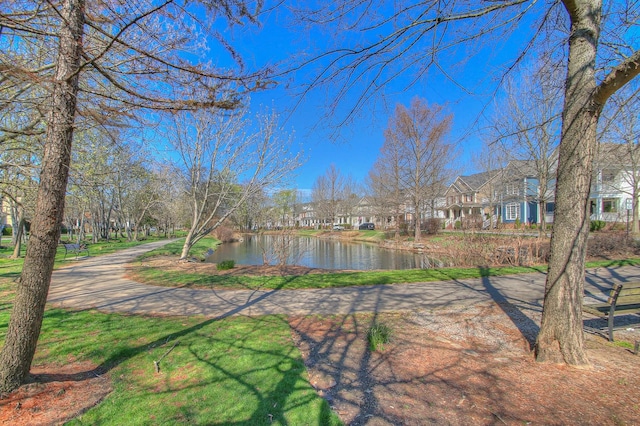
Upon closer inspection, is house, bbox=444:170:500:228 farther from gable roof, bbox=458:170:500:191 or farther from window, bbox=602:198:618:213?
window, bbox=602:198:618:213

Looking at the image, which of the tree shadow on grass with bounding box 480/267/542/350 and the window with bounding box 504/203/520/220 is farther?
the window with bounding box 504/203/520/220

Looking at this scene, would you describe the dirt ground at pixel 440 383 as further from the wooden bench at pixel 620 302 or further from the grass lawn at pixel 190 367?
the wooden bench at pixel 620 302

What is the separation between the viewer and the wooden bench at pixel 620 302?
430 cm

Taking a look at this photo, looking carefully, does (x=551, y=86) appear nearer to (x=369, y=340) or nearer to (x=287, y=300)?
(x=369, y=340)

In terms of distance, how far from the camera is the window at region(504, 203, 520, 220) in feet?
120

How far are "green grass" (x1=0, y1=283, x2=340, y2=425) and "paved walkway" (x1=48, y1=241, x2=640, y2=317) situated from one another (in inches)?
28.8

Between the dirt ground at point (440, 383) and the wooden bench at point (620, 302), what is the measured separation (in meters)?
0.37

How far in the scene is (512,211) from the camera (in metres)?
37.7

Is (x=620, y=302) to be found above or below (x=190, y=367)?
above

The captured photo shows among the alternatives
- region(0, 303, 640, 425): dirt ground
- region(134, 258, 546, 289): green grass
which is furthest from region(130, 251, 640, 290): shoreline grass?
region(0, 303, 640, 425): dirt ground

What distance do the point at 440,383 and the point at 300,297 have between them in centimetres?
408

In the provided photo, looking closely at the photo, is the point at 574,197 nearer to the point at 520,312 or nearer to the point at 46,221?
the point at 520,312

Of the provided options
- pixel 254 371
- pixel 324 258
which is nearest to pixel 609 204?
pixel 324 258

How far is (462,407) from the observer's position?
2.78m
